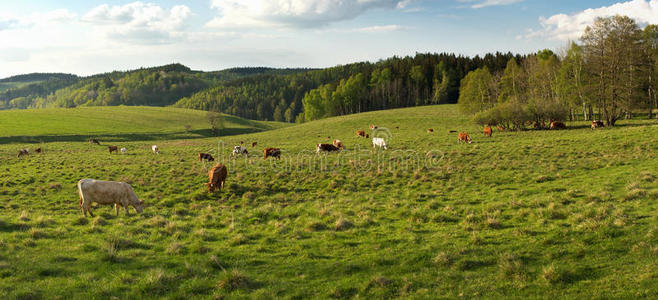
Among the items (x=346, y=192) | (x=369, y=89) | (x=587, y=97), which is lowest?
(x=346, y=192)

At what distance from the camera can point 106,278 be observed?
22.6 feet

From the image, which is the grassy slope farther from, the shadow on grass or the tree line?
the tree line

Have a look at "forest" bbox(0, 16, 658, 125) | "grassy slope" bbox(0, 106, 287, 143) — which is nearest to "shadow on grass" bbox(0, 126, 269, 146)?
"grassy slope" bbox(0, 106, 287, 143)

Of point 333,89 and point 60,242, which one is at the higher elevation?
point 333,89

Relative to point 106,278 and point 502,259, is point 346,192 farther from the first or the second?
point 106,278

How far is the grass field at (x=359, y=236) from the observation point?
21.6ft

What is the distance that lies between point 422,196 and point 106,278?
12.9m

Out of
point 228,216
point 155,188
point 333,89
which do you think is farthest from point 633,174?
point 333,89

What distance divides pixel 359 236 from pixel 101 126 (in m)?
72.9

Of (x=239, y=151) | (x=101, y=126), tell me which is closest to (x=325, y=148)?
(x=239, y=151)

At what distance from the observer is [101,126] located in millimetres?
66312

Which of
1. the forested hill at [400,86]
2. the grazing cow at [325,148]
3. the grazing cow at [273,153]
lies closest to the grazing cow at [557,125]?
the grazing cow at [325,148]

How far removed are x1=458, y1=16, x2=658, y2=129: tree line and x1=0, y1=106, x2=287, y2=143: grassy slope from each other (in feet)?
176

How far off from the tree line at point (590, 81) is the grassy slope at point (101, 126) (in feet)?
176
